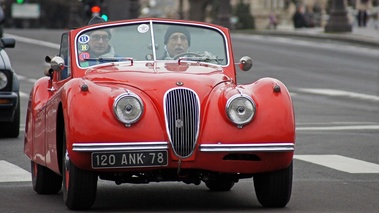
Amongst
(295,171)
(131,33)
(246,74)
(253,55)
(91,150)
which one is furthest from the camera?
(253,55)

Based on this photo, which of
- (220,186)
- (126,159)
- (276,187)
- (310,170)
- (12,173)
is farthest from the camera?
(310,170)

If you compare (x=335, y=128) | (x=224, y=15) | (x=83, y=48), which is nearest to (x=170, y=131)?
(x=83, y=48)

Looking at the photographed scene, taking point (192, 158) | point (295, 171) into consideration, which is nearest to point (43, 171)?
point (192, 158)

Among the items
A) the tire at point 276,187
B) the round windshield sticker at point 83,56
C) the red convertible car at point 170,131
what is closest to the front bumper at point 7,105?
the round windshield sticker at point 83,56

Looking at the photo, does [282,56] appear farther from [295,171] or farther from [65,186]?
[65,186]

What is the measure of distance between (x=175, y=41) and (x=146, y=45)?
0.79ft

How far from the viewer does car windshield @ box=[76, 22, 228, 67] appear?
10445 millimetres

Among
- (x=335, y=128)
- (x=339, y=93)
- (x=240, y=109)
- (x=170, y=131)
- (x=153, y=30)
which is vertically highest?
(x=153, y=30)

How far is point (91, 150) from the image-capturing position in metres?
8.86

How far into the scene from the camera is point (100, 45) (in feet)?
34.4

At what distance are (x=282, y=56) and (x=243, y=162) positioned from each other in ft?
105

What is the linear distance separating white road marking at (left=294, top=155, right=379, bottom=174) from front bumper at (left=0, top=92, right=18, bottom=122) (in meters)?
4.08

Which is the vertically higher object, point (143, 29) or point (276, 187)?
point (143, 29)

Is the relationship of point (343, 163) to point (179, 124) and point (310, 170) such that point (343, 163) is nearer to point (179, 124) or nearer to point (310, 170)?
point (310, 170)
